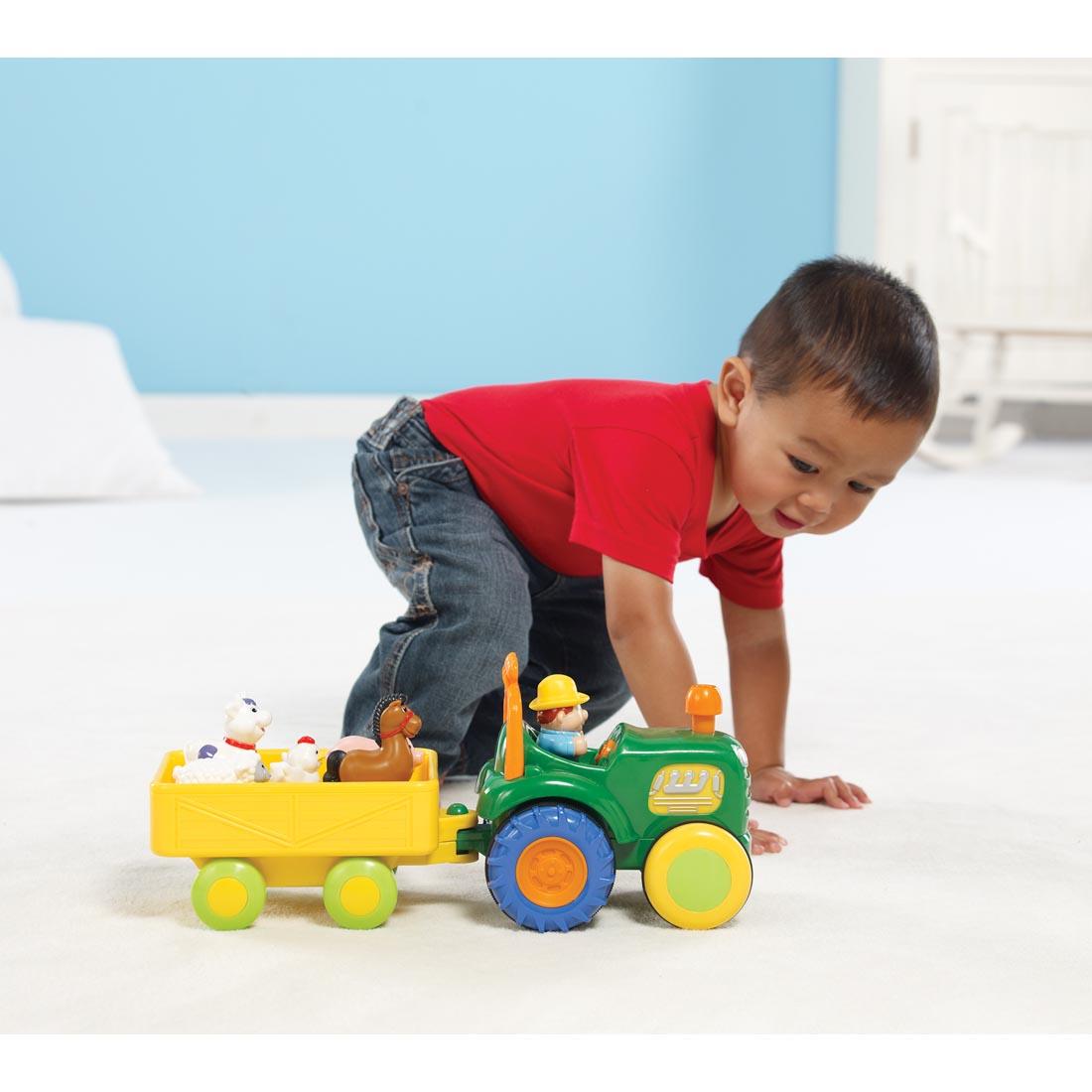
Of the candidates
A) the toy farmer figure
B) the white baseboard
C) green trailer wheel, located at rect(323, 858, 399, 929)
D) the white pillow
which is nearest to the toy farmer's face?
the toy farmer figure

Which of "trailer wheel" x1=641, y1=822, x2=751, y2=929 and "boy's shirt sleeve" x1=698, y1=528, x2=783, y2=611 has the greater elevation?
"boy's shirt sleeve" x1=698, y1=528, x2=783, y2=611

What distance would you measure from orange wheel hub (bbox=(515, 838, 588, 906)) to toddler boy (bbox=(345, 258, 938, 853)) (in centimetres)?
14

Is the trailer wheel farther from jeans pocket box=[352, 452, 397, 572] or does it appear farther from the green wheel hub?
jeans pocket box=[352, 452, 397, 572]

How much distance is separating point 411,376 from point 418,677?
2832 mm

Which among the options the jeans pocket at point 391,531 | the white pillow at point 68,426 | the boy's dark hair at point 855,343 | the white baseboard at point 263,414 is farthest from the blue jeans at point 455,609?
the white baseboard at point 263,414

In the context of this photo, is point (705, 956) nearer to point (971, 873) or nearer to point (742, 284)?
point (971, 873)

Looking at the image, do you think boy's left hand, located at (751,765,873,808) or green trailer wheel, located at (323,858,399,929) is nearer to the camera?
green trailer wheel, located at (323,858,399,929)

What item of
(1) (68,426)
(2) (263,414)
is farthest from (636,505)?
(2) (263,414)

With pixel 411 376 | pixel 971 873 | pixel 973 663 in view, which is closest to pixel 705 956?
pixel 971 873

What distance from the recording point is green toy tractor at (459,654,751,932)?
0.70m

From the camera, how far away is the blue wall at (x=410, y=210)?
3.48 m

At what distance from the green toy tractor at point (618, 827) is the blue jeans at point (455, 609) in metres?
0.21

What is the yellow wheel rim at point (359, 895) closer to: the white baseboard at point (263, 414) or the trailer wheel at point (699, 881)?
the trailer wheel at point (699, 881)

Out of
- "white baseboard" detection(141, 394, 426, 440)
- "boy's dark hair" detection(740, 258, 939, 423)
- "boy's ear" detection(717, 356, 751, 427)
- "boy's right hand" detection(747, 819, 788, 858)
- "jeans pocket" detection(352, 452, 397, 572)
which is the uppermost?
"boy's dark hair" detection(740, 258, 939, 423)
